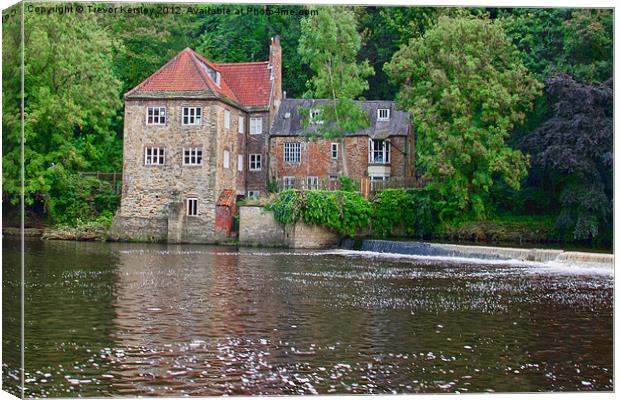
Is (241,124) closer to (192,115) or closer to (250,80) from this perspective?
(250,80)

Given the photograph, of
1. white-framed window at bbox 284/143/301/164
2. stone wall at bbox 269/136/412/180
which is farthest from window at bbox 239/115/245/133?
white-framed window at bbox 284/143/301/164

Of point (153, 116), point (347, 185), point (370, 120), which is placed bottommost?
point (347, 185)

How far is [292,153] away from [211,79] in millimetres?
5990

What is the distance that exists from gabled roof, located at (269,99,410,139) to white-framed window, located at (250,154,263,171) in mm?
1139

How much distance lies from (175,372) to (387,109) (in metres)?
30.6

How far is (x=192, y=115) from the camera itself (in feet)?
120

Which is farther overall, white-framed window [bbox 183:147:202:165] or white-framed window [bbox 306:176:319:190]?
white-framed window [bbox 306:176:319:190]

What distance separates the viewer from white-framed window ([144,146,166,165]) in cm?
3438

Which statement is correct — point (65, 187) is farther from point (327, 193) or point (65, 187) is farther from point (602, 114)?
point (602, 114)

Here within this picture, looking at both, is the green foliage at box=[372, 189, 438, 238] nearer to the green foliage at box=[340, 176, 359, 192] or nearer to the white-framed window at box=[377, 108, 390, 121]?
the green foliage at box=[340, 176, 359, 192]

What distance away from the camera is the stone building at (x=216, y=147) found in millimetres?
32094

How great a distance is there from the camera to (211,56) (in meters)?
31.4

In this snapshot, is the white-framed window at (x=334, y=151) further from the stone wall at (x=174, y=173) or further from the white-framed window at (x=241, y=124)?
the stone wall at (x=174, y=173)

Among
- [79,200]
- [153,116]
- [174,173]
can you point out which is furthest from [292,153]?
[79,200]
